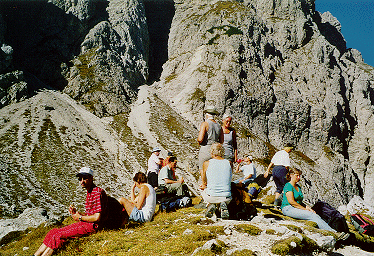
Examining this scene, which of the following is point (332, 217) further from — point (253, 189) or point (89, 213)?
point (89, 213)

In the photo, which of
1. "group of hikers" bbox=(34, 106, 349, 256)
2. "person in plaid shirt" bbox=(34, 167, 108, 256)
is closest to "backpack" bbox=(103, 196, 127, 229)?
"group of hikers" bbox=(34, 106, 349, 256)

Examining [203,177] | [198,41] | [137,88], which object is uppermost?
[198,41]

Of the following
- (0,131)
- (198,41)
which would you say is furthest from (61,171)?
(198,41)

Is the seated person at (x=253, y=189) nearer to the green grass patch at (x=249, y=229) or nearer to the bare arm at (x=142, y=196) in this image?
the green grass patch at (x=249, y=229)

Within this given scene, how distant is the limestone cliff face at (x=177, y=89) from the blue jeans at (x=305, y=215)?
31418 millimetres

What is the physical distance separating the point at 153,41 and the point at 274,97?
228 ft

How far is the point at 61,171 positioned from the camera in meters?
35.3

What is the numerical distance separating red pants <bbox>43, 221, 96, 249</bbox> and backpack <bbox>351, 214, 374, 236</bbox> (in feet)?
30.2

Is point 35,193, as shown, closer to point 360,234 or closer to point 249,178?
point 249,178

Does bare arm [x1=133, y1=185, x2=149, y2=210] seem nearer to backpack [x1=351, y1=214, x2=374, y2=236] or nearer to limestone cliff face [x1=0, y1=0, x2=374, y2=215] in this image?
backpack [x1=351, y1=214, x2=374, y2=236]

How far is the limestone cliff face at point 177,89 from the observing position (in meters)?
49.9

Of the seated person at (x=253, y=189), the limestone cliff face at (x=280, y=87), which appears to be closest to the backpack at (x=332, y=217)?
the seated person at (x=253, y=189)

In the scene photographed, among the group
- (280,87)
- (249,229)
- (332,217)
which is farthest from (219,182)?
(280,87)

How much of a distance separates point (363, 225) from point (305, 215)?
1.97 meters
